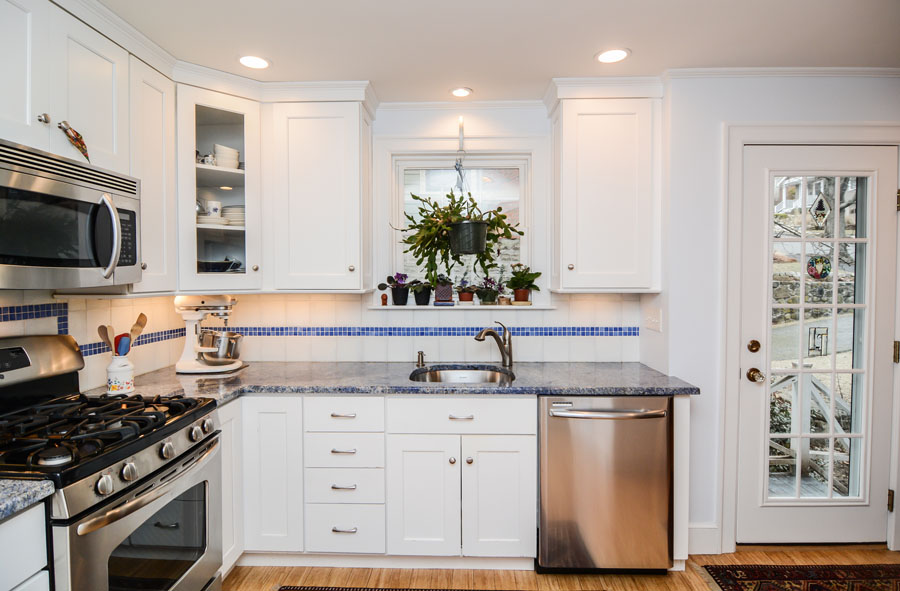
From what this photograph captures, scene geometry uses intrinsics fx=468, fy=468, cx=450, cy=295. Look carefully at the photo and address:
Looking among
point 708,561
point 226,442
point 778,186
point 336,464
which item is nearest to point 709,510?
point 708,561

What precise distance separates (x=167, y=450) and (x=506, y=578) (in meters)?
1.57

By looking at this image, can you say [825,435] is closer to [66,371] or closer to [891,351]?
[891,351]

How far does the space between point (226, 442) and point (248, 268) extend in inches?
34.9

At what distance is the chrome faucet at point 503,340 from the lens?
2.57 m

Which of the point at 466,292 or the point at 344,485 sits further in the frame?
the point at 466,292

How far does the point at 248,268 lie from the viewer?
96.3 inches

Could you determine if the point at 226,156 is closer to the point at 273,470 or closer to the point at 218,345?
the point at 218,345

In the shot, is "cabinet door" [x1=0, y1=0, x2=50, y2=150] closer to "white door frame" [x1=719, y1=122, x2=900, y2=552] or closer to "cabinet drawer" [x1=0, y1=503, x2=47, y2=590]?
"cabinet drawer" [x1=0, y1=503, x2=47, y2=590]

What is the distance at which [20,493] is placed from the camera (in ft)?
3.63

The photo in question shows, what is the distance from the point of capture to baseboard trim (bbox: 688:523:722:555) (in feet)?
7.65

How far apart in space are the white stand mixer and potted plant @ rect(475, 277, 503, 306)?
4.55 ft

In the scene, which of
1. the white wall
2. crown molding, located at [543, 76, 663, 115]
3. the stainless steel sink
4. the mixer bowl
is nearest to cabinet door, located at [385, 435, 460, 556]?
the stainless steel sink

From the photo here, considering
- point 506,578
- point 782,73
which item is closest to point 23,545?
point 506,578

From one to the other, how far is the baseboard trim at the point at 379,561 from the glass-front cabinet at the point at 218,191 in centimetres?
134
